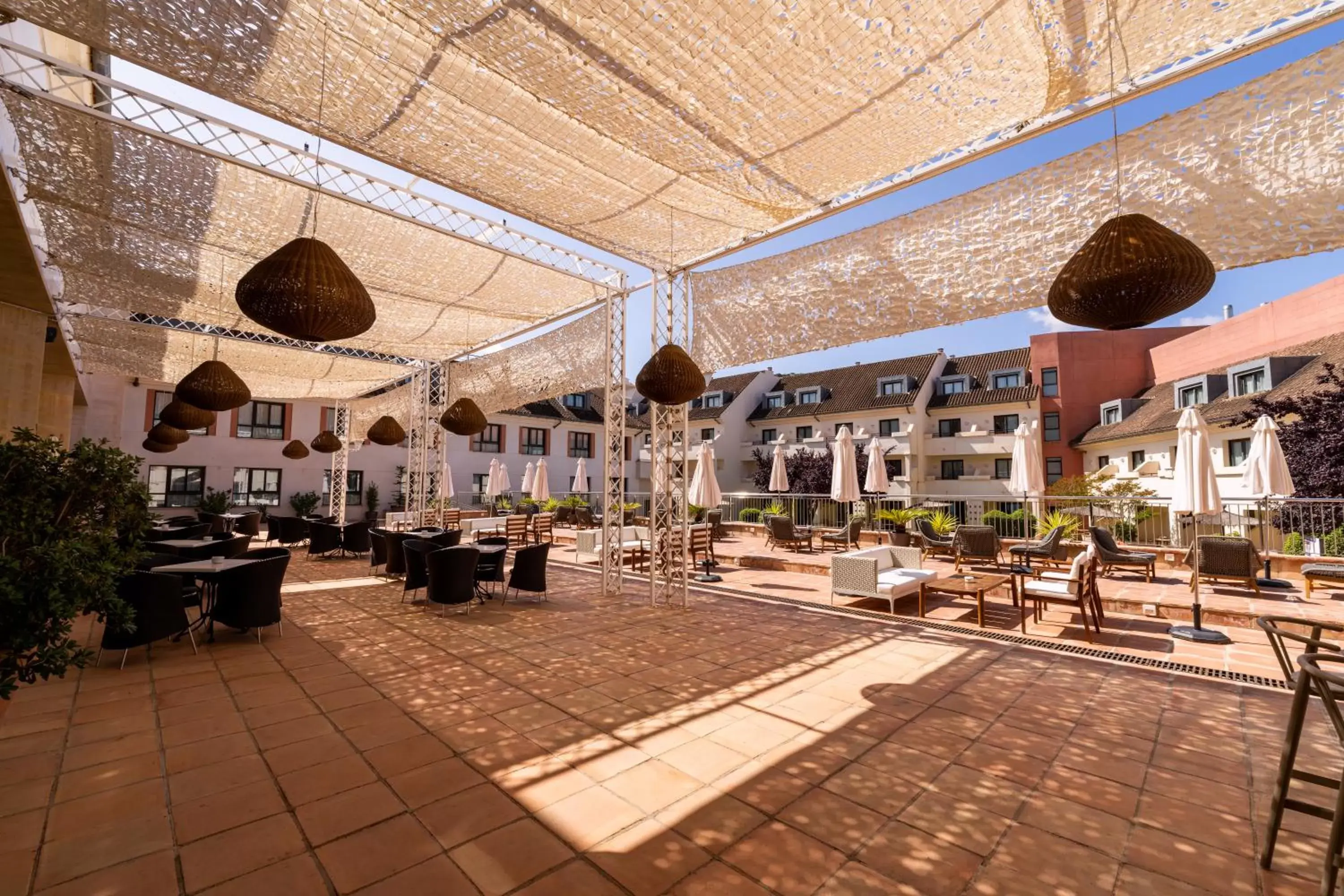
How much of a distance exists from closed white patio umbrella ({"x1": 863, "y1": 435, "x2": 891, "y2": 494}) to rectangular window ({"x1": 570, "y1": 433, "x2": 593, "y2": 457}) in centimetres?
1794

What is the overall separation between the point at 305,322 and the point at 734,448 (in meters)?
26.3

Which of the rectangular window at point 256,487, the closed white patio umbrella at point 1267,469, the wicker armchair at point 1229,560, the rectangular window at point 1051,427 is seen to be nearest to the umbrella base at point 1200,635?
the wicker armchair at point 1229,560

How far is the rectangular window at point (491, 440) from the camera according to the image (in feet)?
79.9

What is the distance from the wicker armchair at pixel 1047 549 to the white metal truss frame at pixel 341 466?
1576 cm

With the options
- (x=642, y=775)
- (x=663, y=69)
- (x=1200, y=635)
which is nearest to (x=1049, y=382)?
(x=1200, y=635)

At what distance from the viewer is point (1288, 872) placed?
216 centimetres

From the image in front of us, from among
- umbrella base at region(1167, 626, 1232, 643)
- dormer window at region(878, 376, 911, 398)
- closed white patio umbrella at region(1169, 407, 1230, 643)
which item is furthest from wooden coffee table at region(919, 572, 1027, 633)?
dormer window at region(878, 376, 911, 398)

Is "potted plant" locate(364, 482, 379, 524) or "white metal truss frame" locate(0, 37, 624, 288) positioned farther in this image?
"potted plant" locate(364, 482, 379, 524)

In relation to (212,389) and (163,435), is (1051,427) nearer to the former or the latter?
(212,389)

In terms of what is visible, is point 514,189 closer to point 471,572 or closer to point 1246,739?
point 471,572

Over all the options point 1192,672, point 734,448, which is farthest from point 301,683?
point 734,448

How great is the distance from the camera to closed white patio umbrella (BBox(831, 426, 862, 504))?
10.7m

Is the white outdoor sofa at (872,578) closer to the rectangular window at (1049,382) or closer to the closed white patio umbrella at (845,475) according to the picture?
the closed white patio umbrella at (845,475)

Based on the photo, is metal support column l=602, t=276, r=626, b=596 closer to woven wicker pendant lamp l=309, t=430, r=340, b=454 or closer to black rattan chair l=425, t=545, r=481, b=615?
black rattan chair l=425, t=545, r=481, b=615
